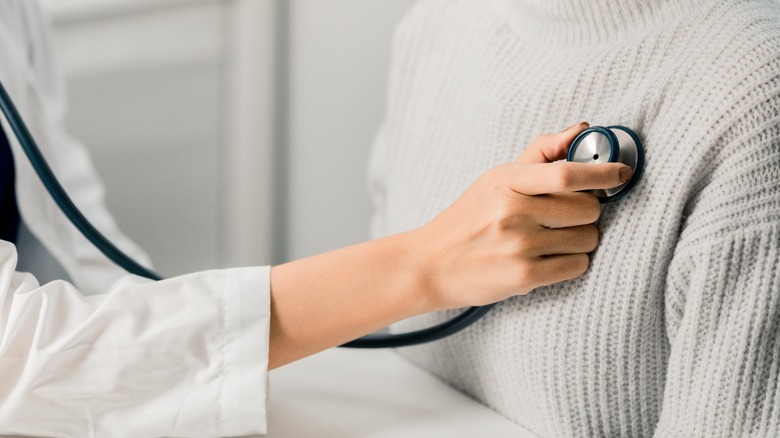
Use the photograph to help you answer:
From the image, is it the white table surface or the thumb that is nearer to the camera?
the thumb

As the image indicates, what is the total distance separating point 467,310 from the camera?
818 mm

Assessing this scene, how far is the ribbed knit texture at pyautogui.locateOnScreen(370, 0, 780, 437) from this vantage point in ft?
2.05

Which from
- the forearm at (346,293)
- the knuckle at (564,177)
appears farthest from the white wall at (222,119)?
the knuckle at (564,177)

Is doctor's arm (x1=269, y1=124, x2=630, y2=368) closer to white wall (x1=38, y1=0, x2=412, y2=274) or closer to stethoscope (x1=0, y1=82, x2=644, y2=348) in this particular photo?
stethoscope (x1=0, y1=82, x2=644, y2=348)

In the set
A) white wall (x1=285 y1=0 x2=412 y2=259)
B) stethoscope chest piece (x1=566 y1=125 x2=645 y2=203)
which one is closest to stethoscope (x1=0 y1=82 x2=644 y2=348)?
stethoscope chest piece (x1=566 y1=125 x2=645 y2=203)

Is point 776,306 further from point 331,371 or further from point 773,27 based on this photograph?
point 331,371

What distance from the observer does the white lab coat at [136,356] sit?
0.73 metres

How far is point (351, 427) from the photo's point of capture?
802mm

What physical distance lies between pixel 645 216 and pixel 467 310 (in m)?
0.21

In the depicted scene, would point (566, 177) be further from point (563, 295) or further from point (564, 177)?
point (563, 295)

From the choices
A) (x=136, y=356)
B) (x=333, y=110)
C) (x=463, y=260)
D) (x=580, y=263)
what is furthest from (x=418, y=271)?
(x=333, y=110)

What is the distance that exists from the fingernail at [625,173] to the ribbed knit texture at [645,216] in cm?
2

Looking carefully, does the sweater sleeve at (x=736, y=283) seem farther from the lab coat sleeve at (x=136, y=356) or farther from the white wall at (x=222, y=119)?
the white wall at (x=222, y=119)

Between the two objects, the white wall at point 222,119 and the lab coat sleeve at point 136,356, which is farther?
the white wall at point 222,119
